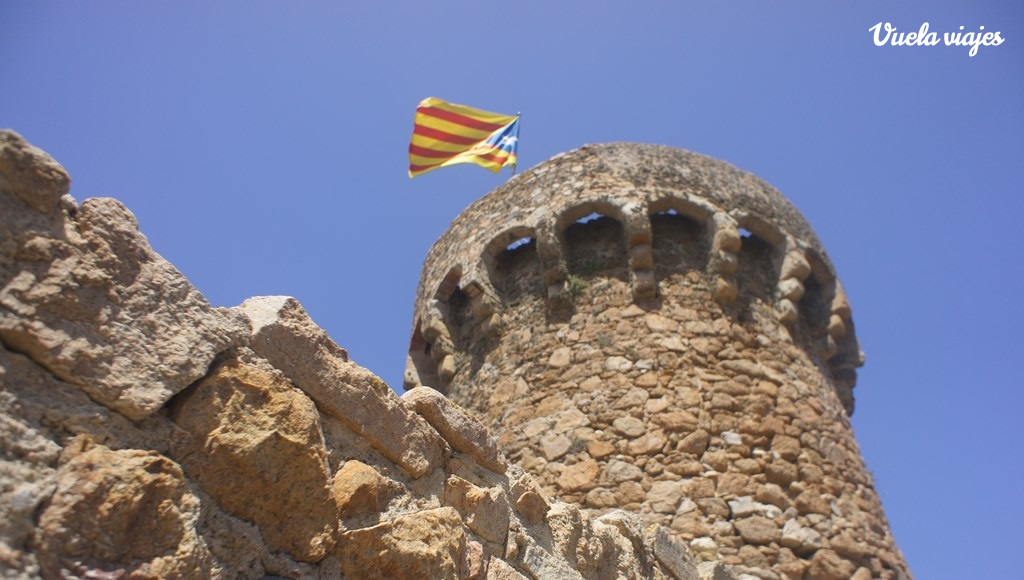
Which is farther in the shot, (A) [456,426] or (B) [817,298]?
(B) [817,298]

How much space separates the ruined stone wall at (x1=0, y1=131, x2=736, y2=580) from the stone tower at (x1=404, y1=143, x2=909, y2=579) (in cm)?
311

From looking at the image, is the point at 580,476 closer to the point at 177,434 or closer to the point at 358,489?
the point at 358,489

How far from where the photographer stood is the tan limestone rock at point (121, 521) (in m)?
1.33

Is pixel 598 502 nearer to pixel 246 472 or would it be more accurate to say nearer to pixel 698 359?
pixel 698 359

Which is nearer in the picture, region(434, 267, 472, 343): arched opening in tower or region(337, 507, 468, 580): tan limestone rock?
region(337, 507, 468, 580): tan limestone rock

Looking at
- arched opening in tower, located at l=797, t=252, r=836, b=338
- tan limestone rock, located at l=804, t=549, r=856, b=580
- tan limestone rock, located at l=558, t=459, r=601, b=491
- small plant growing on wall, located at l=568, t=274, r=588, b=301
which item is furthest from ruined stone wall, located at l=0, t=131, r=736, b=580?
arched opening in tower, located at l=797, t=252, r=836, b=338

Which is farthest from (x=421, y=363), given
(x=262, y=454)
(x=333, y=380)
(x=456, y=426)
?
(x=262, y=454)

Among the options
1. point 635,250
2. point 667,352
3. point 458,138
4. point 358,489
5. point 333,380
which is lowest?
point 358,489

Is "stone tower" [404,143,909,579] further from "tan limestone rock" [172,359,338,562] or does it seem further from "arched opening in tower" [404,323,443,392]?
"tan limestone rock" [172,359,338,562]

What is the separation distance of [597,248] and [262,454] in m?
5.15

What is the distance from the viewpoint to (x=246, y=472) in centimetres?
170

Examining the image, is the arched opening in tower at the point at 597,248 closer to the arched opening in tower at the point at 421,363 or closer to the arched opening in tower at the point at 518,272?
the arched opening in tower at the point at 518,272

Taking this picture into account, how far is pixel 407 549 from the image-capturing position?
1.93 meters

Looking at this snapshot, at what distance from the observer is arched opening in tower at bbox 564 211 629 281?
6.48 m
